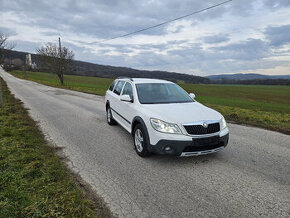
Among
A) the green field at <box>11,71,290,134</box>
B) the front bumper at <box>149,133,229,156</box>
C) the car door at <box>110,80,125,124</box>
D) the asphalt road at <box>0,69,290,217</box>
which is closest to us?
the asphalt road at <box>0,69,290,217</box>

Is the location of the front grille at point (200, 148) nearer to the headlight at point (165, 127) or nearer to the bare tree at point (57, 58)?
the headlight at point (165, 127)

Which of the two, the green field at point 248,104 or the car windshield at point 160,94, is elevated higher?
the car windshield at point 160,94

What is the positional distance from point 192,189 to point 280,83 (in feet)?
309

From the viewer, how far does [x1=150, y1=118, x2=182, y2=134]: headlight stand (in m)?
3.51

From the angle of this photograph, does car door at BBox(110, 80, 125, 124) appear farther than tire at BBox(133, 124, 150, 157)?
Yes

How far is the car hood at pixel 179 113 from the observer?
11.8 ft

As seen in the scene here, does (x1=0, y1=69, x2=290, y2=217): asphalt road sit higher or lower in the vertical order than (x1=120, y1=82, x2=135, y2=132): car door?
lower

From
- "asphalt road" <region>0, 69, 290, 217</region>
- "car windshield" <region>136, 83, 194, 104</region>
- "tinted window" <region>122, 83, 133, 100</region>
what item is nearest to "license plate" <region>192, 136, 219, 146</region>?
"asphalt road" <region>0, 69, 290, 217</region>

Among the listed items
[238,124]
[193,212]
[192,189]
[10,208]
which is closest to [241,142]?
[238,124]

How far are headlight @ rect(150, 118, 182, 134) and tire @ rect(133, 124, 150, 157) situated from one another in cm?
32

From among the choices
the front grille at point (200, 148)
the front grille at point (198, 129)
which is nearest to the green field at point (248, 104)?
the front grille at point (200, 148)

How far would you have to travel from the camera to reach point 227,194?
2885mm

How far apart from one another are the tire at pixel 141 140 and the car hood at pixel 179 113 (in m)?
0.39

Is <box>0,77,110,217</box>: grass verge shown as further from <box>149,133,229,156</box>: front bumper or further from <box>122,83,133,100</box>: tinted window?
<box>122,83,133,100</box>: tinted window
